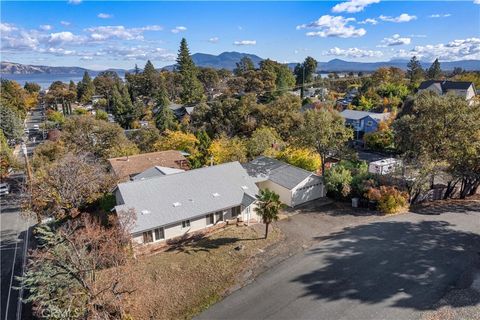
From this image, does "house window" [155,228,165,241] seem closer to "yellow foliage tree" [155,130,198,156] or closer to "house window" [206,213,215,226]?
"house window" [206,213,215,226]

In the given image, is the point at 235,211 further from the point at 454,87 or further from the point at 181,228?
the point at 454,87

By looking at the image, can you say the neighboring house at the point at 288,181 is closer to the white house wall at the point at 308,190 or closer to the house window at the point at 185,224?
the white house wall at the point at 308,190

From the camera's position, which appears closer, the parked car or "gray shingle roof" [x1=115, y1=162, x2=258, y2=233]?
"gray shingle roof" [x1=115, y1=162, x2=258, y2=233]

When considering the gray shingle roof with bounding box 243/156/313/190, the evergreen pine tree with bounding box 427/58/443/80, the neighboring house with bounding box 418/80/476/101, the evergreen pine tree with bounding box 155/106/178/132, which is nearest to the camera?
the gray shingle roof with bounding box 243/156/313/190

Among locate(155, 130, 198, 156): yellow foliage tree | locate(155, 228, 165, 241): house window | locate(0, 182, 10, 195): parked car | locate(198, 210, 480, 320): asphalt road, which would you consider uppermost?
locate(155, 130, 198, 156): yellow foliage tree

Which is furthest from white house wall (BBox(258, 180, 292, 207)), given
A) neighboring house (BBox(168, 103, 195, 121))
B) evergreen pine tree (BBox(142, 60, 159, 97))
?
evergreen pine tree (BBox(142, 60, 159, 97))

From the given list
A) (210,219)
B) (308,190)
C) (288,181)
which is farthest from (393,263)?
(210,219)

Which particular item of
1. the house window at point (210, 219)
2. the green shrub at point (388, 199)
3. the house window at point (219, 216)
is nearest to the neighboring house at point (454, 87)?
the green shrub at point (388, 199)
